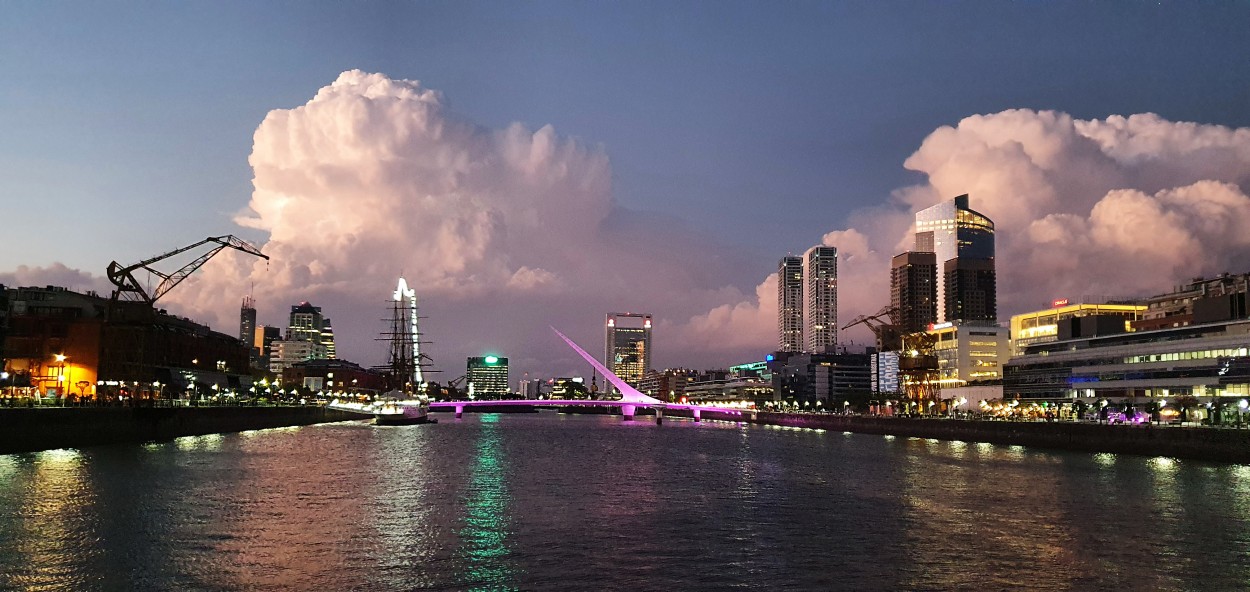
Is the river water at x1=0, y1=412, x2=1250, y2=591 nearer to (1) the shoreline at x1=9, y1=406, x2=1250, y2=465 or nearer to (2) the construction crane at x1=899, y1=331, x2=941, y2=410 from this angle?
(1) the shoreline at x1=9, y1=406, x2=1250, y2=465

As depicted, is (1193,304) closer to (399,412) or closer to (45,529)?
(399,412)

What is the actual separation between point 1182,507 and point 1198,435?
4129 cm

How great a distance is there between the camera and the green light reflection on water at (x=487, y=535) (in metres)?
24.6


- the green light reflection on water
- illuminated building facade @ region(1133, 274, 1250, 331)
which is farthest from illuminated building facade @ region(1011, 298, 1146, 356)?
the green light reflection on water

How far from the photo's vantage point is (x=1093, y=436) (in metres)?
90.9

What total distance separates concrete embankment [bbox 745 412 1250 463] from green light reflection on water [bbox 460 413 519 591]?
188 feet

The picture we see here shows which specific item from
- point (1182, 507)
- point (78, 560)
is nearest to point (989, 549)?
point (1182, 507)

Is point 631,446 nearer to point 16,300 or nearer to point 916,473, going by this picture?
point 916,473

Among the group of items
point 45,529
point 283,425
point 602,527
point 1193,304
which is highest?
point 1193,304

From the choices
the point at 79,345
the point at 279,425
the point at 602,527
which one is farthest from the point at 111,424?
the point at 602,527

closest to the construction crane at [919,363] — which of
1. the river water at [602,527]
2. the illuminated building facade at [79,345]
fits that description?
the river water at [602,527]

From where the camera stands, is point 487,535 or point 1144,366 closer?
point 487,535

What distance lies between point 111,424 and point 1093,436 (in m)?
89.2

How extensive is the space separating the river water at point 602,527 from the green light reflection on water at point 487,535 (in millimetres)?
126
